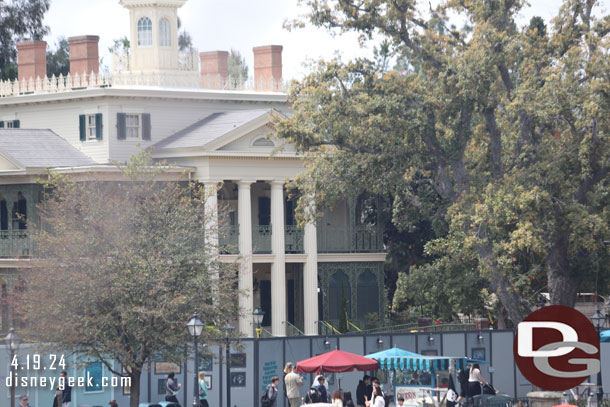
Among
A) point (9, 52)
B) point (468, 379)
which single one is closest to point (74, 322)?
point (468, 379)

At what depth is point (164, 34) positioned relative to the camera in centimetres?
4912

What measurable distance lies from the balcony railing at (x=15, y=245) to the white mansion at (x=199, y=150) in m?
0.06

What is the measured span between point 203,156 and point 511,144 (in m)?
14.7

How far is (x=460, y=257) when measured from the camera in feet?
115

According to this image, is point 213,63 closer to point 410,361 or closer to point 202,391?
point 202,391

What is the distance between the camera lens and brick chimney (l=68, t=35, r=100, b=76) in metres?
48.1

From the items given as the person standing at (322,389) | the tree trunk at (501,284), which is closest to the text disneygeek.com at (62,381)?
the person standing at (322,389)

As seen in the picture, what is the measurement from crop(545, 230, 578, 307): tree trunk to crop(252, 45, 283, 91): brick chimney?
20512mm

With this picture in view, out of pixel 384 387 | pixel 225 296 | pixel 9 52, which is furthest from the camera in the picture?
pixel 9 52

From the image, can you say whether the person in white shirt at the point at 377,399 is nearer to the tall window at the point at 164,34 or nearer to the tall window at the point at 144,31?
the tall window at the point at 164,34

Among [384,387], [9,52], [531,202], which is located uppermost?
[9,52]

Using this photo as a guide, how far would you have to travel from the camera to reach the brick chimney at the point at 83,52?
1893 inches

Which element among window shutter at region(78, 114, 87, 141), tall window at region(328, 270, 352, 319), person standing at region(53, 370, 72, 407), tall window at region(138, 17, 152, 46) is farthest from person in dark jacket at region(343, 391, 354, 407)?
tall window at region(138, 17, 152, 46)

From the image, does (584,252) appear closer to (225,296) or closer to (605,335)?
(605,335)
